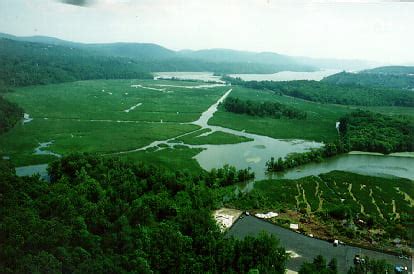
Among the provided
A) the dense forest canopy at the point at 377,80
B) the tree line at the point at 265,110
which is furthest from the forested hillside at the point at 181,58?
the dense forest canopy at the point at 377,80

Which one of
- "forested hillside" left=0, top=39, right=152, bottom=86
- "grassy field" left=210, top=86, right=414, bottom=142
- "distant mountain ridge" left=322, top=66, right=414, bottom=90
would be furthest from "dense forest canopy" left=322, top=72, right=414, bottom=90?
"forested hillside" left=0, top=39, right=152, bottom=86

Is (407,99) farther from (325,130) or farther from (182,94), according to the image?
(182,94)

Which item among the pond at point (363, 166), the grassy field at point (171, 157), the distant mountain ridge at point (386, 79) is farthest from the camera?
the distant mountain ridge at point (386, 79)

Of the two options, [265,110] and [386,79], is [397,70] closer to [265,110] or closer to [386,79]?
[386,79]

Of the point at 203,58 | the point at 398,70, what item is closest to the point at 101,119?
the point at 398,70

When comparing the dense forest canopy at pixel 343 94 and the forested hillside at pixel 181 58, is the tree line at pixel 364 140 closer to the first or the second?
the dense forest canopy at pixel 343 94

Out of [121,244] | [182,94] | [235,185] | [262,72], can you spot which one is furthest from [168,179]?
[262,72]
